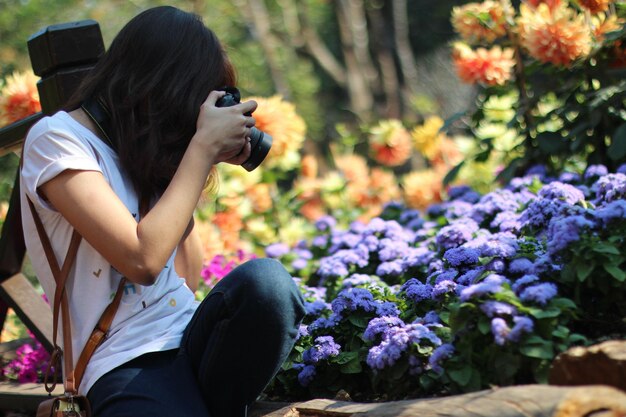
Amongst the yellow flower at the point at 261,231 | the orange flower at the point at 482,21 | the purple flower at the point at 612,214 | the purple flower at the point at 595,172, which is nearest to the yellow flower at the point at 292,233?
the yellow flower at the point at 261,231

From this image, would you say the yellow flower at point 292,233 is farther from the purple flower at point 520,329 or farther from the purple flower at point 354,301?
the purple flower at point 520,329

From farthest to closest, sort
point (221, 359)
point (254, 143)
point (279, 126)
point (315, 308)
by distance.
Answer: point (279, 126) < point (315, 308) < point (254, 143) < point (221, 359)

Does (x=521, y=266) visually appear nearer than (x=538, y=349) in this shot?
No

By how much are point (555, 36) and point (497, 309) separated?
131cm

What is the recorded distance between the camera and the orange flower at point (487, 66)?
2.97m

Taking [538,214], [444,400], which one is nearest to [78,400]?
[444,400]

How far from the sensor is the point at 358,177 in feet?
13.5

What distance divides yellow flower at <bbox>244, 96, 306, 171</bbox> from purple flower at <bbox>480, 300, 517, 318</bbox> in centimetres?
177

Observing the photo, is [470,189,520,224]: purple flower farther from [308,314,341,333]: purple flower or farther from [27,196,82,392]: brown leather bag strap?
[27,196,82,392]: brown leather bag strap

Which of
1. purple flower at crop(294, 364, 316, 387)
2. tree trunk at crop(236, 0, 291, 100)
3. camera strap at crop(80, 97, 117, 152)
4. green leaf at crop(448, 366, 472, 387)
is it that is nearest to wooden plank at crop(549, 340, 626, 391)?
green leaf at crop(448, 366, 472, 387)

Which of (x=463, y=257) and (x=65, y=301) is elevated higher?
Answer: (x=65, y=301)

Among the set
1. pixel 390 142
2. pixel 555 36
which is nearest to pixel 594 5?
pixel 555 36

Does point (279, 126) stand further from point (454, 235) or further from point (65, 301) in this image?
point (65, 301)

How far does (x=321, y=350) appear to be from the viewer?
1957 millimetres
